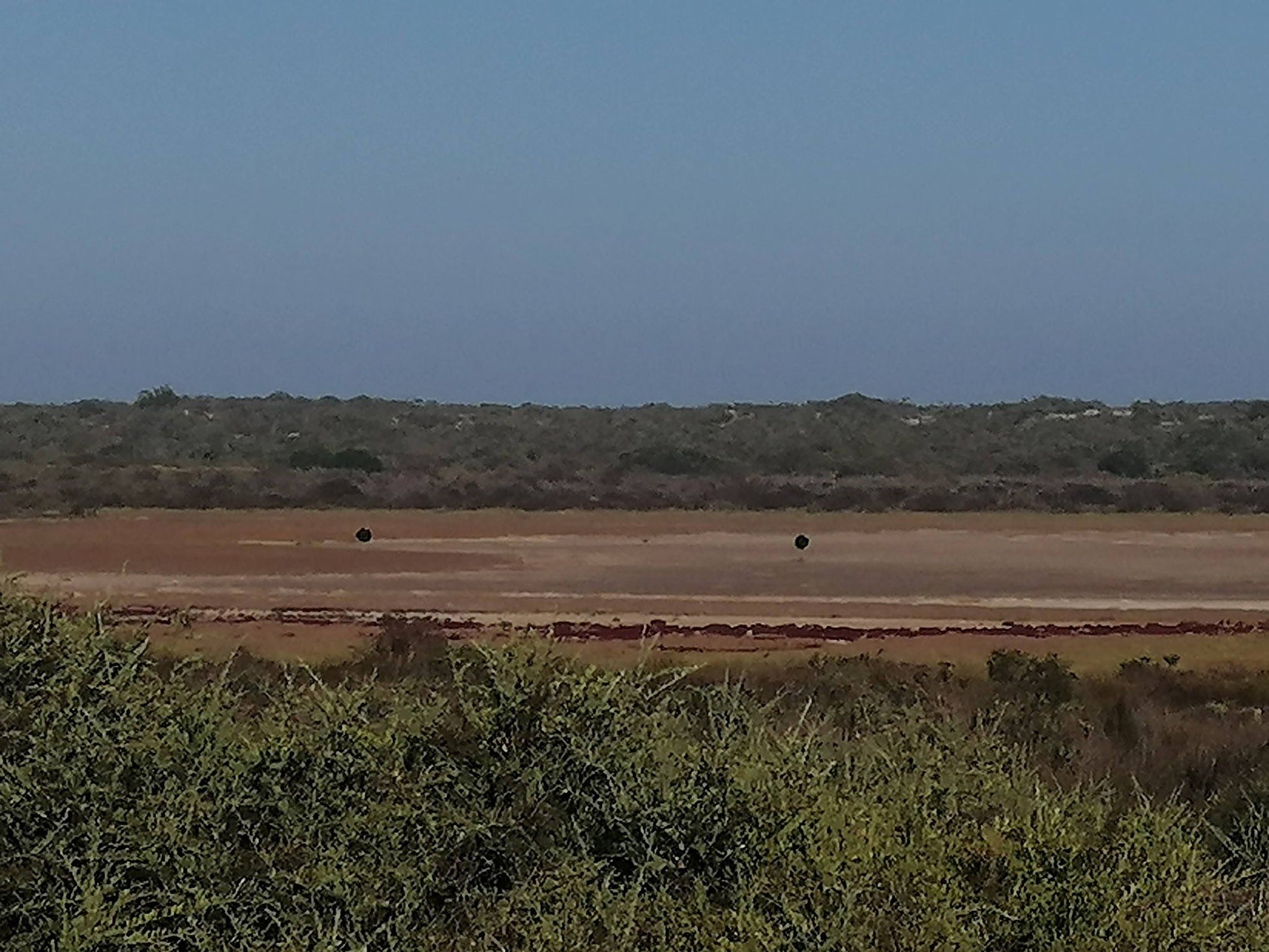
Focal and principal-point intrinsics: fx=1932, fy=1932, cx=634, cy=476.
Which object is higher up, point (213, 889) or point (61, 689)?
point (61, 689)

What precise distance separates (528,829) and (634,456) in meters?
67.1

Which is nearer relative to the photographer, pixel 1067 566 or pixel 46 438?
pixel 1067 566

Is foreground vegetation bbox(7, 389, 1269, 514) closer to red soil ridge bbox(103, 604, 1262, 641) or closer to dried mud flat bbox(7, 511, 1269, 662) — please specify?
dried mud flat bbox(7, 511, 1269, 662)

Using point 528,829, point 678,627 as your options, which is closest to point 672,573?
point 678,627

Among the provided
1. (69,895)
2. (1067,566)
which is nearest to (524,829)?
(69,895)

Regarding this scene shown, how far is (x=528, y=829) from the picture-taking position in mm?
8016

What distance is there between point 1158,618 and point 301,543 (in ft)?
62.1

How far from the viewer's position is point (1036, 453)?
8019 centimetres

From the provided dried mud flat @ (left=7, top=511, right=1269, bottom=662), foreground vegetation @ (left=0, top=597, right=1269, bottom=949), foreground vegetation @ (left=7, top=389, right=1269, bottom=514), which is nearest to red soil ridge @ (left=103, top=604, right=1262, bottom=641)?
dried mud flat @ (left=7, top=511, right=1269, bottom=662)

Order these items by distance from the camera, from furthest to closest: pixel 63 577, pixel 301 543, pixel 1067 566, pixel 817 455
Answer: pixel 817 455 → pixel 301 543 → pixel 1067 566 → pixel 63 577

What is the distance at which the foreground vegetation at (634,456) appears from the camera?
5397cm

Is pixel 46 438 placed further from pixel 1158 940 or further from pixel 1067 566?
pixel 1158 940

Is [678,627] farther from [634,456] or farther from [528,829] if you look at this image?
[634,456]

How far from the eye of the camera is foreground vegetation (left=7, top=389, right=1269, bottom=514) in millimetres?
53969
